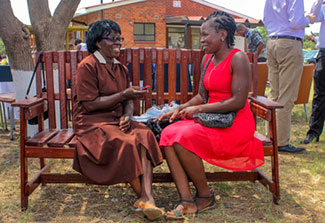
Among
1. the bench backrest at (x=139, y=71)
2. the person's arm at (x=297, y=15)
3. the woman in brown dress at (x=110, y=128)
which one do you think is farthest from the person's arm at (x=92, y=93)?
the person's arm at (x=297, y=15)

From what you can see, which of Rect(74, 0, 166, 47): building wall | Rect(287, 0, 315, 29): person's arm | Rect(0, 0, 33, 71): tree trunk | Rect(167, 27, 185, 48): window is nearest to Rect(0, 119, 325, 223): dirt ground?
Rect(287, 0, 315, 29): person's arm

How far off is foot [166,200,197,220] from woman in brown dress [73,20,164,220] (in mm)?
118

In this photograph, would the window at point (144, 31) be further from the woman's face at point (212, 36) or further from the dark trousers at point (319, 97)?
the woman's face at point (212, 36)

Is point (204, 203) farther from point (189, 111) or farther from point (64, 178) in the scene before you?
point (64, 178)

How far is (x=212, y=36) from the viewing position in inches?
118

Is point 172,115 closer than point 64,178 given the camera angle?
Yes

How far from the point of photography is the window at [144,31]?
86.8 feet

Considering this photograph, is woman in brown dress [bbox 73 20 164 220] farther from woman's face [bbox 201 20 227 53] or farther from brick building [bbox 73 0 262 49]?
brick building [bbox 73 0 262 49]

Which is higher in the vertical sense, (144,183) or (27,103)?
(27,103)

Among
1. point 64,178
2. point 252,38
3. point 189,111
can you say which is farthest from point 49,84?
point 252,38

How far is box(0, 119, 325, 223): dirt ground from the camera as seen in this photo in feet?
9.66

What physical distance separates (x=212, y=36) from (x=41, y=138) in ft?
5.76

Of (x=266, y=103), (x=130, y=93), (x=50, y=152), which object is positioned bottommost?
(x=50, y=152)

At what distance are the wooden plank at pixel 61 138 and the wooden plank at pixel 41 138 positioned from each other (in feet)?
0.15
